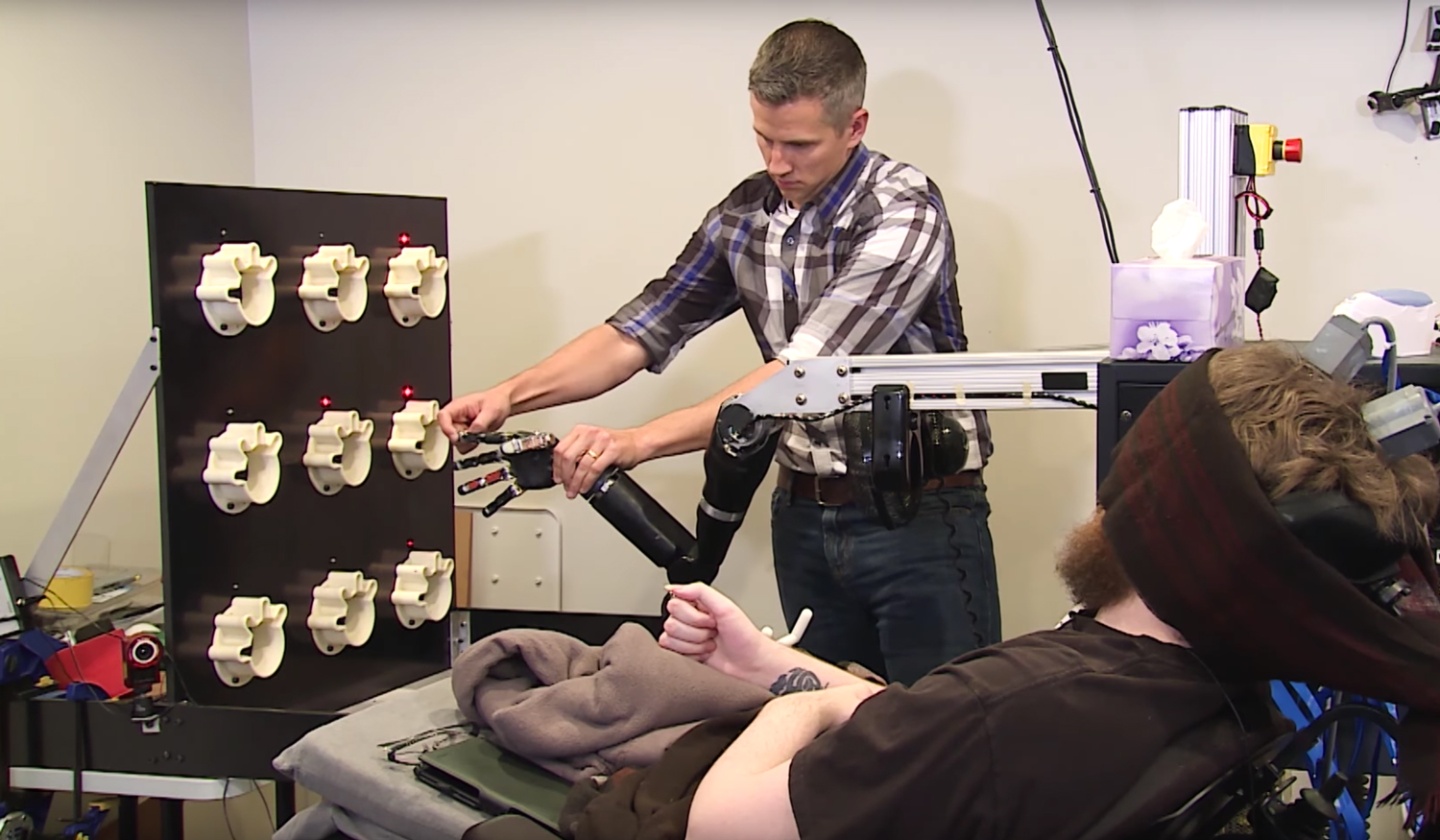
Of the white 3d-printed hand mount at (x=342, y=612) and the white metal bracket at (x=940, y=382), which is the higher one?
the white metal bracket at (x=940, y=382)

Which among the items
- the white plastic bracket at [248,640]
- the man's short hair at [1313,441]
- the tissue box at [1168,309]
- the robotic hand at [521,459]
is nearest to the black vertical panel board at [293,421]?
the white plastic bracket at [248,640]

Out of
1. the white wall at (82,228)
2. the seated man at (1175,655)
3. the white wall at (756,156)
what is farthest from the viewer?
the white wall at (756,156)

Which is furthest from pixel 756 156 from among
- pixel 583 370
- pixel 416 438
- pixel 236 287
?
pixel 236 287

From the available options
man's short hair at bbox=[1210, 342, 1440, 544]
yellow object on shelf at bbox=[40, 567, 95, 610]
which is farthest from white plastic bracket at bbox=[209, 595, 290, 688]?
man's short hair at bbox=[1210, 342, 1440, 544]

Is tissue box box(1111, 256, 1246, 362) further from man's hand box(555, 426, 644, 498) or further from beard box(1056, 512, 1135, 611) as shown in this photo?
man's hand box(555, 426, 644, 498)

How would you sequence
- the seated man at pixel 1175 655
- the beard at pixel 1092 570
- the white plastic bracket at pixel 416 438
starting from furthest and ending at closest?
the white plastic bracket at pixel 416 438, the beard at pixel 1092 570, the seated man at pixel 1175 655

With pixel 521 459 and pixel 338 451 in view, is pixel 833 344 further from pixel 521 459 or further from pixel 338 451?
pixel 338 451

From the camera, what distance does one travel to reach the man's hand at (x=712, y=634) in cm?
143

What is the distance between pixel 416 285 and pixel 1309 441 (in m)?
1.42

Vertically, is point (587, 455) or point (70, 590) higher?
point (587, 455)

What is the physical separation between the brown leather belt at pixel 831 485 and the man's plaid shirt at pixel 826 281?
0.02 m

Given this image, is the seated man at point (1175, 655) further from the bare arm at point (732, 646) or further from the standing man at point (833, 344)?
the standing man at point (833, 344)

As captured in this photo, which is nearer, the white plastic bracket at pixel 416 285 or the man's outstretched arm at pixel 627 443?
the man's outstretched arm at pixel 627 443

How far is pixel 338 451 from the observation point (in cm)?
197
